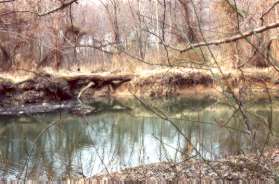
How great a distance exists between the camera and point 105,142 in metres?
9.91

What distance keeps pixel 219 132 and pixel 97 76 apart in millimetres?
11658

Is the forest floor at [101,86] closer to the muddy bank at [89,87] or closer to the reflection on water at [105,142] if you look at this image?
the muddy bank at [89,87]

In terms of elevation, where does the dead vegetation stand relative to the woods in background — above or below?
below

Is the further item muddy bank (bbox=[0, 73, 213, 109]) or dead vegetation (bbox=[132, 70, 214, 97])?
dead vegetation (bbox=[132, 70, 214, 97])

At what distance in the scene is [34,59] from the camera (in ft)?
62.8

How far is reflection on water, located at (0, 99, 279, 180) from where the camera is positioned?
22.4 ft

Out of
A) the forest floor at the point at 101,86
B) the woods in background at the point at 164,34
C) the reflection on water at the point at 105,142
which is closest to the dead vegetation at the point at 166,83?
the forest floor at the point at 101,86

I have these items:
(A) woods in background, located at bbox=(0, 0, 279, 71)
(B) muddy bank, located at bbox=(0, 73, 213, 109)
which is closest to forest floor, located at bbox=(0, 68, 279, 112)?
(B) muddy bank, located at bbox=(0, 73, 213, 109)

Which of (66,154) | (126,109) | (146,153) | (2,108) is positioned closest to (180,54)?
(146,153)

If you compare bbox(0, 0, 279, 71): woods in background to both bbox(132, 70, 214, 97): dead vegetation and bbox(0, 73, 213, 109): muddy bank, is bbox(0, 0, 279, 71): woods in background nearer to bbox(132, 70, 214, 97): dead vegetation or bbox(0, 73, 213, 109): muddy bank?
bbox(0, 73, 213, 109): muddy bank

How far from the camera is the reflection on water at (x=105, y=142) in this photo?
6828mm

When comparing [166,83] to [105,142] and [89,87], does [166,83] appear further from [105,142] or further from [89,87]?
[105,142]

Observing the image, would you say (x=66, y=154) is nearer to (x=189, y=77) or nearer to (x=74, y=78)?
(x=74, y=78)

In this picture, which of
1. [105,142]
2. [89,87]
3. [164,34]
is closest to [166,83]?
[89,87]
